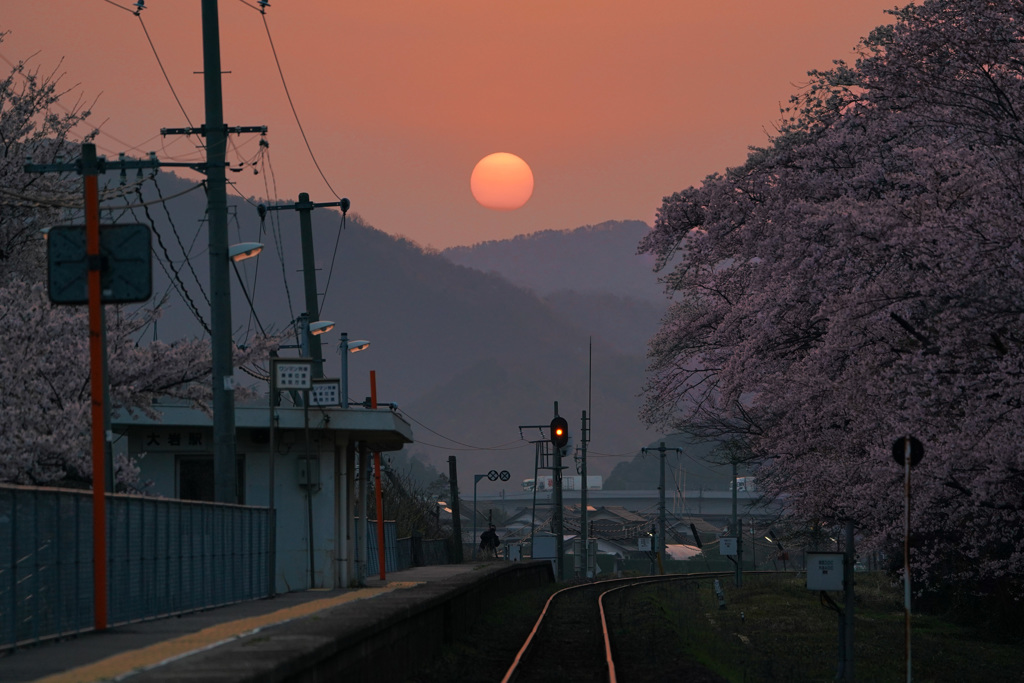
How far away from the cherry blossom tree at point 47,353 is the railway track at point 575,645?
26.4ft

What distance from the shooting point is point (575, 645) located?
71.5 ft

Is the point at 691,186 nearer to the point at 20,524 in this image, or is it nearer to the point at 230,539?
the point at 230,539

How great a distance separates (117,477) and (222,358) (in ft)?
12.3

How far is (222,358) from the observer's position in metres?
20.7

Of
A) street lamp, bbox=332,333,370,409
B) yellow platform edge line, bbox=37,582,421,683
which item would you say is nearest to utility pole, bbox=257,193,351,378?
street lamp, bbox=332,333,370,409

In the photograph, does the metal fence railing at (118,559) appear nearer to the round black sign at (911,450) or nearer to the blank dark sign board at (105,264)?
the blank dark sign board at (105,264)

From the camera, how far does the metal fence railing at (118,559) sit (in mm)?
11375

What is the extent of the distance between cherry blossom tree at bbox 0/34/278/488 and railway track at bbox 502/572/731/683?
26.4 ft

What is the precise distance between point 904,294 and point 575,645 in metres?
8.13

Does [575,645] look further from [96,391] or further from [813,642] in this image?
[96,391]

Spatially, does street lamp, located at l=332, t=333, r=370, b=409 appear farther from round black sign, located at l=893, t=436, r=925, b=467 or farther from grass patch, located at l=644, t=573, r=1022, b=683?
round black sign, located at l=893, t=436, r=925, b=467

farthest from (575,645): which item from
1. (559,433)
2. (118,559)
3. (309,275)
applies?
(559,433)

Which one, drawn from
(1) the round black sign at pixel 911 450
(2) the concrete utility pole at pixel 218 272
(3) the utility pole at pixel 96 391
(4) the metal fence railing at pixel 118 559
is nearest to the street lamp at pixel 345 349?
(2) the concrete utility pole at pixel 218 272

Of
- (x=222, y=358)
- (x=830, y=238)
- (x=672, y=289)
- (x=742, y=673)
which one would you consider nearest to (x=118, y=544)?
(x=222, y=358)
